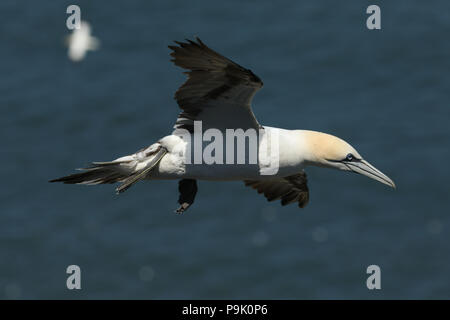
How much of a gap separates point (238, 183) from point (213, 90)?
39780 millimetres

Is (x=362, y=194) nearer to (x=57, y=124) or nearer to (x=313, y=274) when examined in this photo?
(x=313, y=274)

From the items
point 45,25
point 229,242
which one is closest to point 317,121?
point 229,242

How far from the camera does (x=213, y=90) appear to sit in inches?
517

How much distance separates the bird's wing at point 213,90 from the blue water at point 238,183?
113 feet

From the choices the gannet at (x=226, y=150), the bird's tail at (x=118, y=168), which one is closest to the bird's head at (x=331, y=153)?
the gannet at (x=226, y=150)

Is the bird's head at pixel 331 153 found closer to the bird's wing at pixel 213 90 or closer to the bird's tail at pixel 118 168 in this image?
the bird's wing at pixel 213 90

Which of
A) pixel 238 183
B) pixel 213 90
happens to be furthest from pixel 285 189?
pixel 238 183

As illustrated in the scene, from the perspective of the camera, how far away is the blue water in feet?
164

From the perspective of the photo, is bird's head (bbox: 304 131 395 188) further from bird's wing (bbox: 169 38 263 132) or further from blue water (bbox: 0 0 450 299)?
blue water (bbox: 0 0 450 299)

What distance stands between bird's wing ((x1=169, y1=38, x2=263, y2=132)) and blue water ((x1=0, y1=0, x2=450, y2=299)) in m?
34.6

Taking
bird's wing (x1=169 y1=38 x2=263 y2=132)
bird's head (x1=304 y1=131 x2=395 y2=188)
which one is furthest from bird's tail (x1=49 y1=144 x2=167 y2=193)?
bird's head (x1=304 y1=131 x2=395 y2=188)

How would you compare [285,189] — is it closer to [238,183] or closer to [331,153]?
[331,153]

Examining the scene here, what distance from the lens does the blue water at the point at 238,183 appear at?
4997cm

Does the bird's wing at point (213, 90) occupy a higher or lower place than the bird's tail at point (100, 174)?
higher
